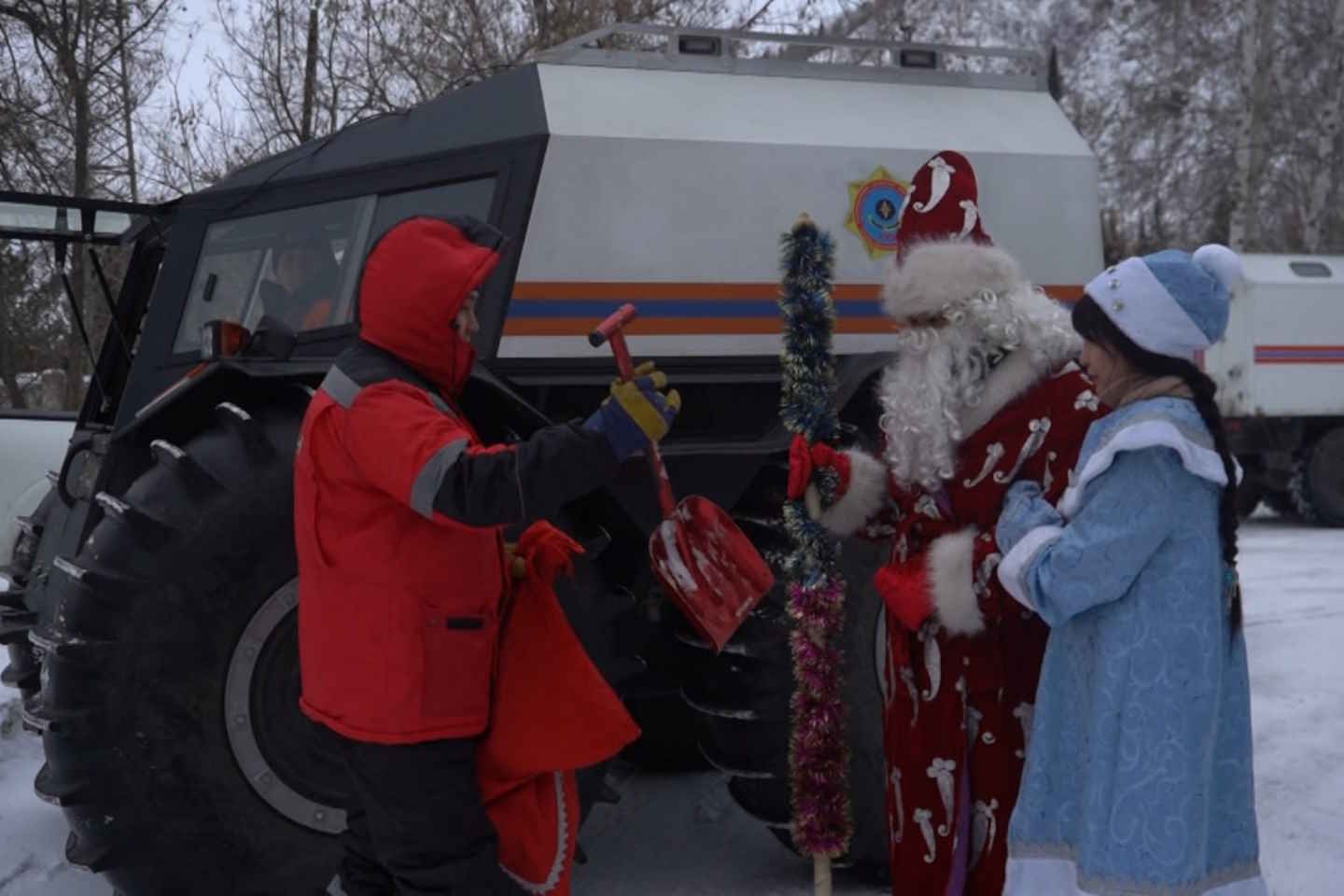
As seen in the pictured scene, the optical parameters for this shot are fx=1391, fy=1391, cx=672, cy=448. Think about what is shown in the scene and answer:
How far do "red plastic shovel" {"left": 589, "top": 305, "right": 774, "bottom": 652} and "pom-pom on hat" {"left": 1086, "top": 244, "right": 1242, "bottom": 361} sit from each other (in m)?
0.95

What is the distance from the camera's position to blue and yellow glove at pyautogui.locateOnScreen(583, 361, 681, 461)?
2.53 metres

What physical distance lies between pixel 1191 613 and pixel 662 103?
2420 mm

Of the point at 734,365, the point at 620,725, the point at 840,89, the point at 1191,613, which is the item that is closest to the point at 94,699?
the point at 620,725

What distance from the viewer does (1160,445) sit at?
2492mm

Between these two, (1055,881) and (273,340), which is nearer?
(1055,881)

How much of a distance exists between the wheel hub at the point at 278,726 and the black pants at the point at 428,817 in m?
0.98

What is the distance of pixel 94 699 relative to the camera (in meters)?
3.50

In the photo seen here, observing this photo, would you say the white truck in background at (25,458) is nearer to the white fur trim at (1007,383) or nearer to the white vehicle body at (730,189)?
the white vehicle body at (730,189)

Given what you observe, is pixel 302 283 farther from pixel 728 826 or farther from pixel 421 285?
pixel 728 826

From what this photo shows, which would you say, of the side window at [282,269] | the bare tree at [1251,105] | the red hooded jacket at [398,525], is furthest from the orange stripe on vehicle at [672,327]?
the bare tree at [1251,105]

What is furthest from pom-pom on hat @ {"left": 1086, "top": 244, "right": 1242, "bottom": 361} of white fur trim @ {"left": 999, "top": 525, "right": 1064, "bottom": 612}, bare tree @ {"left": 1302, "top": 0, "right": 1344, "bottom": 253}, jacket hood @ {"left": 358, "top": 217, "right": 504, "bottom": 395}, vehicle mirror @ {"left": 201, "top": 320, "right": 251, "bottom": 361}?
bare tree @ {"left": 1302, "top": 0, "right": 1344, "bottom": 253}

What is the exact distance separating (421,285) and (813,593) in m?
1.18

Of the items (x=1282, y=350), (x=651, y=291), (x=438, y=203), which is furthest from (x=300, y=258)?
(x=1282, y=350)

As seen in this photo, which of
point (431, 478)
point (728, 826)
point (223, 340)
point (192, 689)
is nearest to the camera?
point (431, 478)
